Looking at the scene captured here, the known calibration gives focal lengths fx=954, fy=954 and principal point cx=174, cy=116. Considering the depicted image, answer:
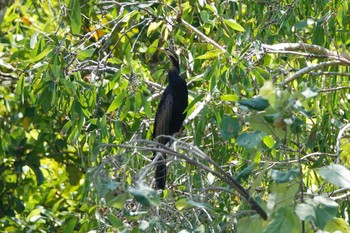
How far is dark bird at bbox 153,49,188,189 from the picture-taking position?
5.59 metres

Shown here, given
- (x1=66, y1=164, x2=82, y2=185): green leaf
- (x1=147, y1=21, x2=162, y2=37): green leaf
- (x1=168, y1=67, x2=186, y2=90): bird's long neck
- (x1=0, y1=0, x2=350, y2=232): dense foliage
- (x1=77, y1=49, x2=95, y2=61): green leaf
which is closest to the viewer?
(x1=0, y1=0, x2=350, y2=232): dense foliage

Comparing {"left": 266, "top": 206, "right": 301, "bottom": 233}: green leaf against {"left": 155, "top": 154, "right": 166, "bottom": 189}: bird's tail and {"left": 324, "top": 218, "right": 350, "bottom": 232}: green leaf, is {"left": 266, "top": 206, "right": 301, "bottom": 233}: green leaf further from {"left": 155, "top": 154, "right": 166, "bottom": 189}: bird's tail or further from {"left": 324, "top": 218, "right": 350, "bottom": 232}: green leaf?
{"left": 155, "top": 154, "right": 166, "bottom": 189}: bird's tail

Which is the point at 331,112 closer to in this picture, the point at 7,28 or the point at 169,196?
the point at 169,196

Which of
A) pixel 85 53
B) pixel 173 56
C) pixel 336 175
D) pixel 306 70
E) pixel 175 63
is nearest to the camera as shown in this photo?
pixel 336 175

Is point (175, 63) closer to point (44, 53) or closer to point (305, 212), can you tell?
point (44, 53)

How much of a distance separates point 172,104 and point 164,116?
0.14 meters

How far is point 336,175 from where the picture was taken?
263 cm

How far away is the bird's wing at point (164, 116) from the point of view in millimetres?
5590

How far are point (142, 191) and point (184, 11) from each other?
2.44 metres

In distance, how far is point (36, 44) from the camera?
15.4ft

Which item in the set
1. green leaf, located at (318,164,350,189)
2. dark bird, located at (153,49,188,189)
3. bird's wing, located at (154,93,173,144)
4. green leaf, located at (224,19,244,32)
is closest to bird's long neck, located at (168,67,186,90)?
dark bird, located at (153,49,188,189)

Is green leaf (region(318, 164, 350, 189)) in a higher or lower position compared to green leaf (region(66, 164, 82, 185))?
higher

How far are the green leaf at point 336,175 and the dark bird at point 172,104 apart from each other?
271 centimetres

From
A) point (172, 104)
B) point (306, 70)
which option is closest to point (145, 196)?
point (306, 70)
